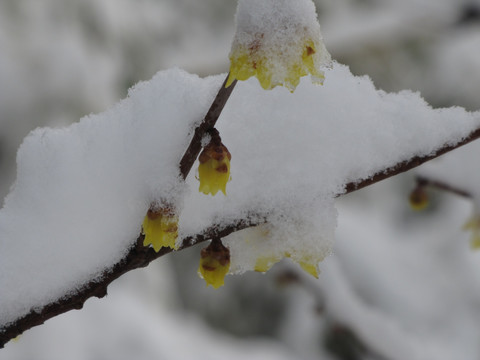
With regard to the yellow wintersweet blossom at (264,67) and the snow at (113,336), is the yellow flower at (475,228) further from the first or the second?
the snow at (113,336)

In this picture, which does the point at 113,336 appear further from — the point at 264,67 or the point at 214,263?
the point at 264,67

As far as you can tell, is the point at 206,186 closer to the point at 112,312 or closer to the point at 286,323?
the point at 112,312

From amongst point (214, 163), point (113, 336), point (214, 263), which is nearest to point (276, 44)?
point (214, 163)

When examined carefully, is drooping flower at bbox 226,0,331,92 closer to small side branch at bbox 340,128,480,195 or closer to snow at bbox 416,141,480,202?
small side branch at bbox 340,128,480,195

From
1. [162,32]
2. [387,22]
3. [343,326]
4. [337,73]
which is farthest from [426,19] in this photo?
[337,73]

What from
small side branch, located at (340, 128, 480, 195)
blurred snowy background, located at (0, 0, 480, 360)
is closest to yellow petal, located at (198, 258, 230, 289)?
small side branch, located at (340, 128, 480, 195)
